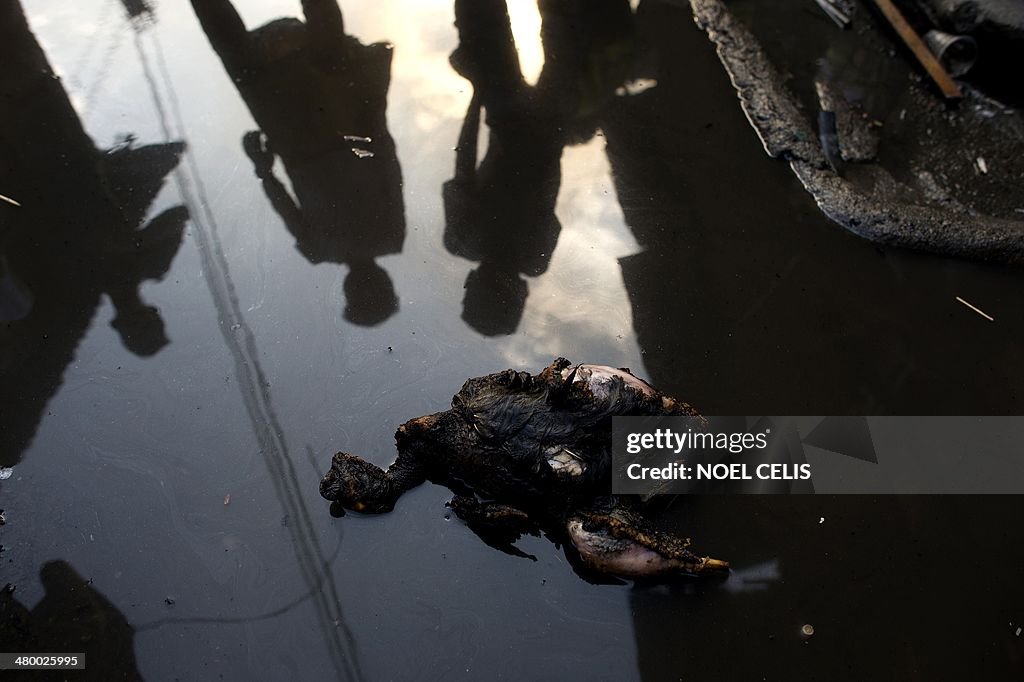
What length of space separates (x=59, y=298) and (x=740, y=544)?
4.12 meters

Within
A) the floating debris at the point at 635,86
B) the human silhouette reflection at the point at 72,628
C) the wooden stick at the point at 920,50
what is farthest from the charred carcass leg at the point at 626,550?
the wooden stick at the point at 920,50

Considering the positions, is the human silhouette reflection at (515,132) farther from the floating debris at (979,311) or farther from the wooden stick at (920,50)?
the floating debris at (979,311)

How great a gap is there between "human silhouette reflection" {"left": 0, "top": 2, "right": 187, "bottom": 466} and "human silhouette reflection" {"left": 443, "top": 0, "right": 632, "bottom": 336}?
1.86 m

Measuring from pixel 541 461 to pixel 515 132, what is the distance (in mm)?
2730

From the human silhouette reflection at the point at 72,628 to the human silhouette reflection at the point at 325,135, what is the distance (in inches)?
75.7

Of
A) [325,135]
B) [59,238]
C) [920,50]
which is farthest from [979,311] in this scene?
[59,238]

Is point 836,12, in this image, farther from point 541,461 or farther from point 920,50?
point 541,461

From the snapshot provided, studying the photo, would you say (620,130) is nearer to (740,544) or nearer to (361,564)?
(740,544)

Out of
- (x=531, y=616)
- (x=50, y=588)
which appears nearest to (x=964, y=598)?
(x=531, y=616)

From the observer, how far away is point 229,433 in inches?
161

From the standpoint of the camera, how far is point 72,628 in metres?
3.55

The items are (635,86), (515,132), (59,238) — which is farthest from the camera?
(635,86)

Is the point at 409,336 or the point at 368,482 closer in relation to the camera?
the point at 368,482

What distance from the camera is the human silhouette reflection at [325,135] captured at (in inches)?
189
